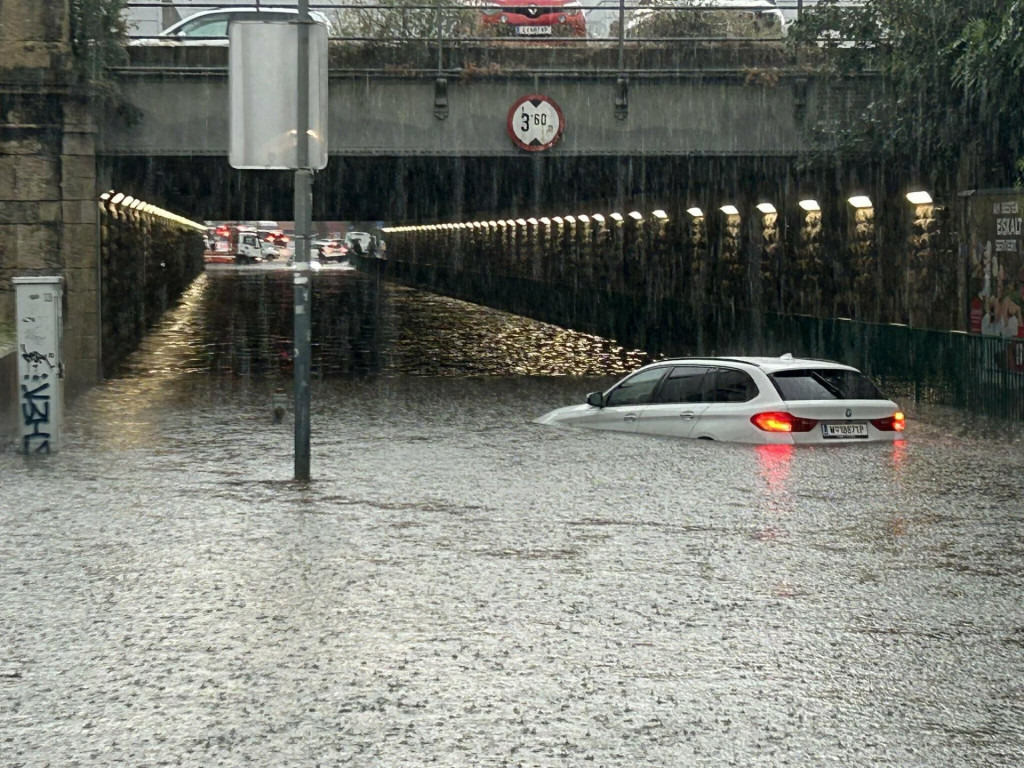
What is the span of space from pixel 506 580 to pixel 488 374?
18195 mm

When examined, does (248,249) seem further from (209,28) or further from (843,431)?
(843,431)

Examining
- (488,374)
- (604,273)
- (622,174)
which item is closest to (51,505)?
(488,374)

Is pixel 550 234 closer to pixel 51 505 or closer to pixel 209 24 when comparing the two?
pixel 209 24

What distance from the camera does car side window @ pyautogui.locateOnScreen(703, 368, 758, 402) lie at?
16.0 metres

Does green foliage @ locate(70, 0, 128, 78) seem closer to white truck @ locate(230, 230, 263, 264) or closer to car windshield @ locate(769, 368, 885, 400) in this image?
car windshield @ locate(769, 368, 885, 400)

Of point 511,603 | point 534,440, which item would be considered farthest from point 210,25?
Result: point 511,603

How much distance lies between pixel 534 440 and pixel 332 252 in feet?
412

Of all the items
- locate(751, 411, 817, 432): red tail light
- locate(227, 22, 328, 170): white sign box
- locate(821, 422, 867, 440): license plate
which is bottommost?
locate(821, 422, 867, 440): license plate

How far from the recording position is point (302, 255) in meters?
13.7

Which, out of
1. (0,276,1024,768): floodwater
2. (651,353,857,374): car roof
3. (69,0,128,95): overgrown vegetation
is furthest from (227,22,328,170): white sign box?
(69,0,128,95): overgrown vegetation

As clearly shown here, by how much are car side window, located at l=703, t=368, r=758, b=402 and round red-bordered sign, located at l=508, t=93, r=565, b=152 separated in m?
9.80

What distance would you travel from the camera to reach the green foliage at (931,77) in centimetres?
2158

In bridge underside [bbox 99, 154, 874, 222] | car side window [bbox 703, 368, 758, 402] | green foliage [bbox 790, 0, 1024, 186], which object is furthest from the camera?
bridge underside [bbox 99, 154, 874, 222]

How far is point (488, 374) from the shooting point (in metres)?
Answer: 27.4
